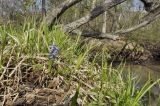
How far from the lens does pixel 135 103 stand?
2.70 m

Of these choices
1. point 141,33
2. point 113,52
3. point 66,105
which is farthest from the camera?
point 141,33

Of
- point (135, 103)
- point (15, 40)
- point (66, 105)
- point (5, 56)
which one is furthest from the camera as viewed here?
point (15, 40)

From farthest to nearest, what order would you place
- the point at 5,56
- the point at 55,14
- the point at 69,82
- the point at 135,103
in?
the point at 55,14, the point at 5,56, the point at 69,82, the point at 135,103

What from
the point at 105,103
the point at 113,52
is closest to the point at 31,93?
the point at 105,103

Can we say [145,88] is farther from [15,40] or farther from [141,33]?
[141,33]

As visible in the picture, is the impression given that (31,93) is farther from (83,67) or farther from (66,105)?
(83,67)

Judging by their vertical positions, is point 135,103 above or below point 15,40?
below

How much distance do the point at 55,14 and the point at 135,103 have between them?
483cm

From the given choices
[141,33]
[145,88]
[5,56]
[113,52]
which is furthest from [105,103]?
[141,33]

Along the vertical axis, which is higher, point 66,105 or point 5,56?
point 5,56

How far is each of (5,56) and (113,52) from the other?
13321mm

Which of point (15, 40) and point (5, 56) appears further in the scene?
point (15, 40)

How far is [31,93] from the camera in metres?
2.72

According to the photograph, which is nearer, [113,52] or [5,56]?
[5,56]
